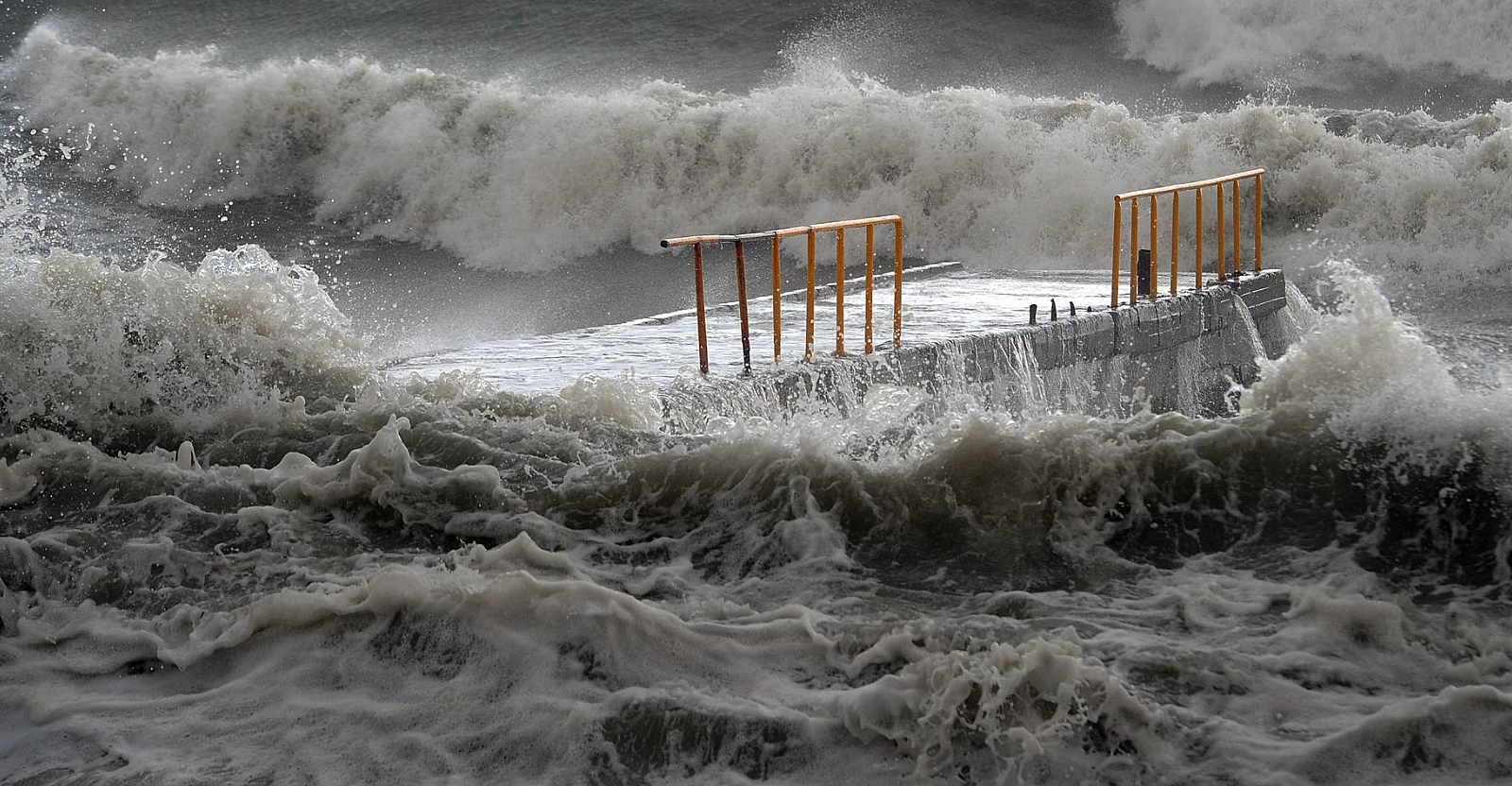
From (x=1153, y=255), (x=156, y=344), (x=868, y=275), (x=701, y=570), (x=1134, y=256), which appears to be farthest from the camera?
(x=1153, y=255)

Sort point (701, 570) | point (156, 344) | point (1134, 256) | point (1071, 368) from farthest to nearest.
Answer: point (1134, 256)
point (1071, 368)
point (156, 344)
point (701, 570)

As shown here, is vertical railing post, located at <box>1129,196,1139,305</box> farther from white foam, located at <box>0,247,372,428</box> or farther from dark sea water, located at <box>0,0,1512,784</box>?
white foam, located at <box>0,247,372,428</box>

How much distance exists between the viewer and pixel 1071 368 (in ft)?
29.3

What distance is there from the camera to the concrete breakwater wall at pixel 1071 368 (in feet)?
24.1

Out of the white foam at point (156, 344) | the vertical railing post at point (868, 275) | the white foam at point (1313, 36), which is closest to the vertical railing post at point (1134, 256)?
the vertical railing post at point (868, 275)

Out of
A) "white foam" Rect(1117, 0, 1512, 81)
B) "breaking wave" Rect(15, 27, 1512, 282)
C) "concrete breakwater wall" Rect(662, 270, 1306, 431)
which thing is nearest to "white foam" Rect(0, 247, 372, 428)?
"concrete breakwater wall" Rect(662, 270, 1306, 431)

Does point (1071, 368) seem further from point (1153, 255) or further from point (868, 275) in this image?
point (868, 275)

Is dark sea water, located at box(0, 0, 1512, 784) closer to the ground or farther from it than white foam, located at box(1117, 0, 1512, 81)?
closer to the ground

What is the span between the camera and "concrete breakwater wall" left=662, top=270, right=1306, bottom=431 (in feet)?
24.1

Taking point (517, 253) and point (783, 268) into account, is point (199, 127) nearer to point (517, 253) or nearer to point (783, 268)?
point (517, 253)

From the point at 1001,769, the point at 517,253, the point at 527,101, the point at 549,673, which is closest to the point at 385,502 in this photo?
the point at 549,673

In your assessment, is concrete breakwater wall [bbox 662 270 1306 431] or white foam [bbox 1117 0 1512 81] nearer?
concrete breakwater wall [bbox 662 270 1306 431]

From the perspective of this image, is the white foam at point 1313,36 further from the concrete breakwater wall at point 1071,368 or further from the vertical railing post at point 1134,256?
the vertical railing post at point 1134,256

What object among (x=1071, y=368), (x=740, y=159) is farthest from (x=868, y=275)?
(x=740, y=159)
